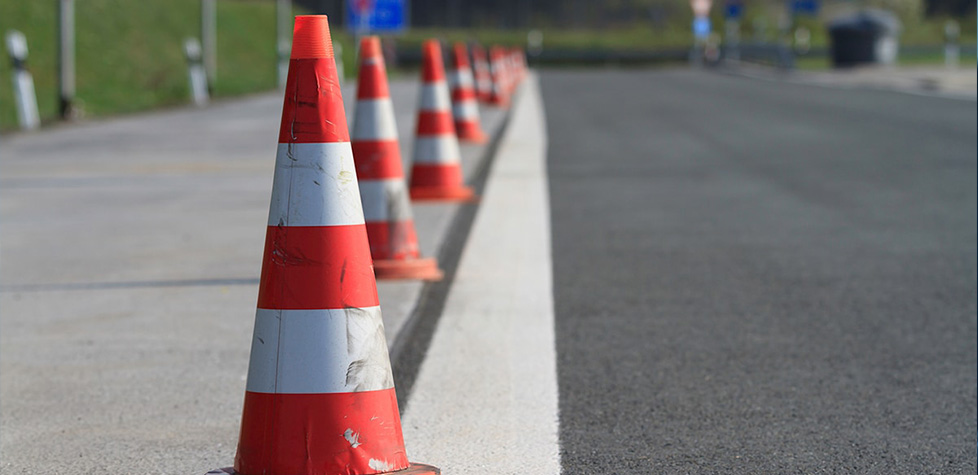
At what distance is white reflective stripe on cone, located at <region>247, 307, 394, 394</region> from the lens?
3.05 metres

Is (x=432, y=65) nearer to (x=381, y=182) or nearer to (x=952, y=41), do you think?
(x=381, y=182)

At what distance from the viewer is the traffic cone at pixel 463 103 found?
45.9 ft

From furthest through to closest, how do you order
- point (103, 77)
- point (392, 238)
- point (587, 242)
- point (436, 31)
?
point (436, 31) < point (103, 77) < point (587, 242) < point (392, 238)

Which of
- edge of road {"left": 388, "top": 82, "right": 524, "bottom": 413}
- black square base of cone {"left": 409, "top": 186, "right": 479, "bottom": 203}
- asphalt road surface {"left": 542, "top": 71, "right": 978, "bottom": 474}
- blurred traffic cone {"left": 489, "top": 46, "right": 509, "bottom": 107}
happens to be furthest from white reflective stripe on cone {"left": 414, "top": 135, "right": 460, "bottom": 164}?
blurred traffic cone {"left": 489, "top": 46, "right": 509, "bottom": 107}

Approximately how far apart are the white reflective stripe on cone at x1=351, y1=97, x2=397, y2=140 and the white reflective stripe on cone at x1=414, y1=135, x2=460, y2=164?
97.4 inches

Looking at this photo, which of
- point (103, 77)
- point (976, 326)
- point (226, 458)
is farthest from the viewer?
point (103, 77)

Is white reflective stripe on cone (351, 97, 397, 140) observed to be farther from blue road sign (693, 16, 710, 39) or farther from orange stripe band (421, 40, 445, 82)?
blue road sign (693, 16, 710, 39)

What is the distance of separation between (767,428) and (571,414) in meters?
0.51

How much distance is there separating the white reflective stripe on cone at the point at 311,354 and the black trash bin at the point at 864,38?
38613mm

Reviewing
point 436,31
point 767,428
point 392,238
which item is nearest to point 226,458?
point 767,428

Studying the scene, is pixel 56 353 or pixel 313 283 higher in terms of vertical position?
pixel 313 283

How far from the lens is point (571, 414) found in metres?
3.80

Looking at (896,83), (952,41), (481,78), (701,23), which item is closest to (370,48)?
(481,78)

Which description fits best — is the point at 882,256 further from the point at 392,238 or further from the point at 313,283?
the point at 313,283
